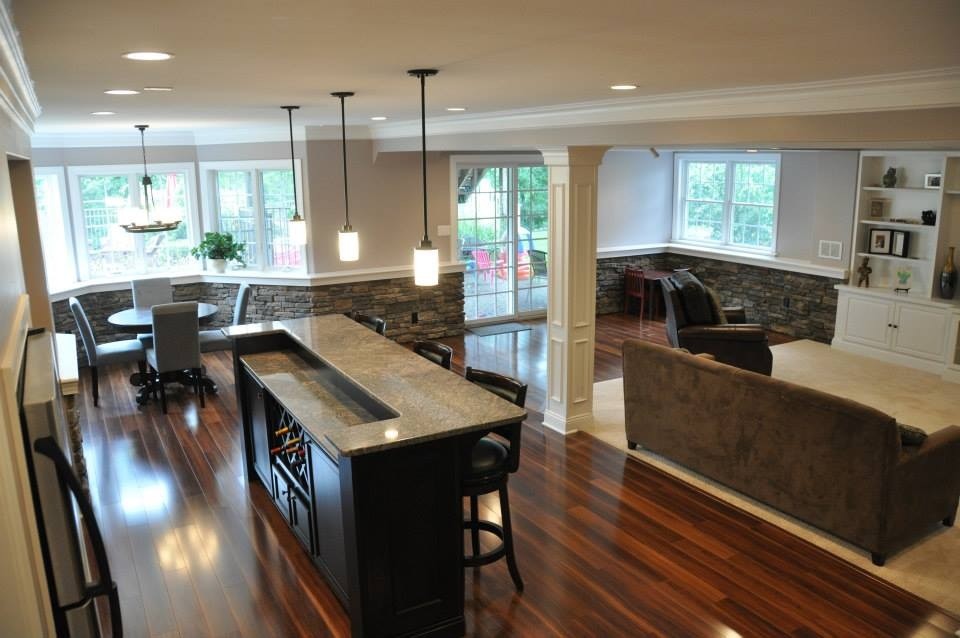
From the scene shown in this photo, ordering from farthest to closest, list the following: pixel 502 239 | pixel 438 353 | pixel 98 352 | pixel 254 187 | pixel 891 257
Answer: pixel 502 239, pixel 254 187, pixel 891 257, pixel 98 352, pixel 438 353

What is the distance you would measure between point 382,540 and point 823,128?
3.21 m

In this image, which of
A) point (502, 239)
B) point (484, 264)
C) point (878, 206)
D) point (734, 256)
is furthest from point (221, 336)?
point (878, 206)

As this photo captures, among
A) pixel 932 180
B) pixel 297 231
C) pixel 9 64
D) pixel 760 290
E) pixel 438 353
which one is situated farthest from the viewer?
pixel 760 290

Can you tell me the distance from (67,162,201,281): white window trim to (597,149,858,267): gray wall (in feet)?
17.2

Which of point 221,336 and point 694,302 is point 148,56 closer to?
point 221,336

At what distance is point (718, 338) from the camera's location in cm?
723

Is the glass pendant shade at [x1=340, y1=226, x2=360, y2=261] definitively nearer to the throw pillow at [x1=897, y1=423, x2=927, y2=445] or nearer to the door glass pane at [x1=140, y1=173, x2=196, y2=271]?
the throw pillow at [x1=897, y1=423, x2=927, y2=445]

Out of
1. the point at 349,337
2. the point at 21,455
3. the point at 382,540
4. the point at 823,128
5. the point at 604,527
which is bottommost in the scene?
the point at 604,527

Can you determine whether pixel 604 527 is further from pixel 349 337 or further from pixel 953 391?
pixel 953 391

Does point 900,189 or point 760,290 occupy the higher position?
point 900,189

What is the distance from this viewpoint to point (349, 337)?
515 cm

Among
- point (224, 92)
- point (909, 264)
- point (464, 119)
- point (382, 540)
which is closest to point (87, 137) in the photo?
point (464, 119)

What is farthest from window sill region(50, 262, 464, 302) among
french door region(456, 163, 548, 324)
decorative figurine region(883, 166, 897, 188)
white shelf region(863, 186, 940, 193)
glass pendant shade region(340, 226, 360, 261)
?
decorative figurine region(883, 166, 897, 188)

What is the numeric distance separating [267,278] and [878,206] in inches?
283
